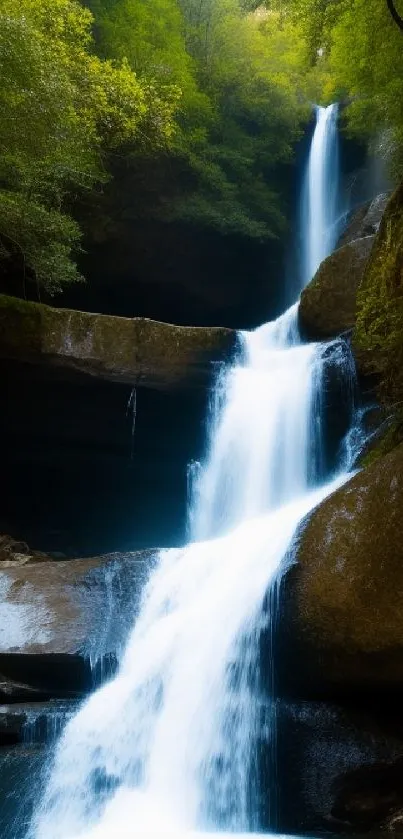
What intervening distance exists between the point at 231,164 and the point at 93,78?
5869 millimetres

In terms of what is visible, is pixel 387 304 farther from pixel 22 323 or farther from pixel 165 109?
pixel 165 109

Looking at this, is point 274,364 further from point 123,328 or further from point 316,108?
point 316,108

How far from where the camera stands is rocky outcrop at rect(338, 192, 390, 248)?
1555 centimetres

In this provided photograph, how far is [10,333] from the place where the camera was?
39.0 feet

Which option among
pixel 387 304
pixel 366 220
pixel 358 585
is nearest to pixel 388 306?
pixel 387 304

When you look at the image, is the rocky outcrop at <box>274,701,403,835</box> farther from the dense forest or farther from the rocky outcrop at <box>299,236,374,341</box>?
the dense forest

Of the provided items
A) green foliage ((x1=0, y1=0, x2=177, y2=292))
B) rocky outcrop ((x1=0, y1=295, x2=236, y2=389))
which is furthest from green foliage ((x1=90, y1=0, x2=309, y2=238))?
rocky outcrop ((x1=0, y1=295, x2=236, y2=389))

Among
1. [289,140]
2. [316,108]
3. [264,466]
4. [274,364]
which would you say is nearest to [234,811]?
[264,466]

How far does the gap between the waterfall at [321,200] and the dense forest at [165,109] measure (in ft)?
2.76

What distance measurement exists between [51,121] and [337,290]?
5451 millimetres

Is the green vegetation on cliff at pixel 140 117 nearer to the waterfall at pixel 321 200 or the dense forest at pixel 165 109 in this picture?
the dense forest at pixel 165 109

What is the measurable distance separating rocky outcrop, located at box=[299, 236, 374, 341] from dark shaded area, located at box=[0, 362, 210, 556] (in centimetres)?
241

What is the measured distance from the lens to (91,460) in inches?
547

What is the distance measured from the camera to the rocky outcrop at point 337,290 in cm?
1151
